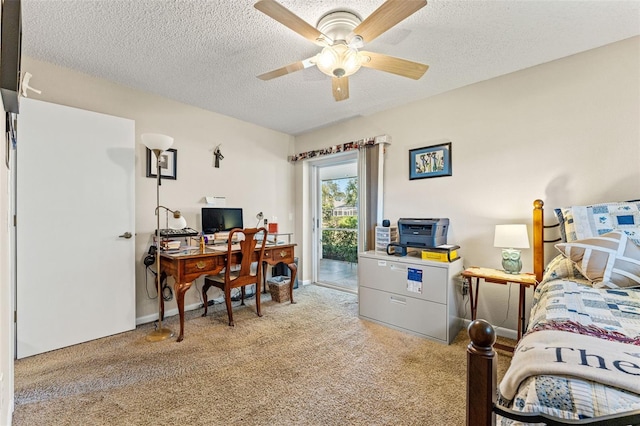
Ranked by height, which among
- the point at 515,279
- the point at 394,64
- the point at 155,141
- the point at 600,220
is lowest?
the point at 515,279

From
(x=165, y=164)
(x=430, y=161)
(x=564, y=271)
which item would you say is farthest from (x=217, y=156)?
(x=564, y=271)

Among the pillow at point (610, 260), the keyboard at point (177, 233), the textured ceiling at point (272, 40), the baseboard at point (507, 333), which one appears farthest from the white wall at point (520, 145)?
the keyboard at point (177, 233)

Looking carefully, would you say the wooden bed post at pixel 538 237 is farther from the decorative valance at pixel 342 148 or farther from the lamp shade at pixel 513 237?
the decorative valance at pixel 342 148

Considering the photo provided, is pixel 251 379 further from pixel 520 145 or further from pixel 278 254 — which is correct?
pixel 520 145

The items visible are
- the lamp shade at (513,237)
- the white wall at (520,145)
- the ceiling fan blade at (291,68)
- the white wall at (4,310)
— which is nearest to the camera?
the white wall at (4,310)

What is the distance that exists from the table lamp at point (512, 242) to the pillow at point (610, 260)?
0.46 metres

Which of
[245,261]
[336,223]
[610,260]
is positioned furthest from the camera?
[336,223]

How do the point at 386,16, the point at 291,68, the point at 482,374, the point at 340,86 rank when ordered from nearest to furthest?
the point at 482,374
the point at 386,16
the point at 291,68
the point at 340,86

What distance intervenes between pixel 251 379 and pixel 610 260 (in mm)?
2290

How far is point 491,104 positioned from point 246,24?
2.25 m

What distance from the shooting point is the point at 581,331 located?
0.92 metres

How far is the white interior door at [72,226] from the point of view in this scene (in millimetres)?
2104

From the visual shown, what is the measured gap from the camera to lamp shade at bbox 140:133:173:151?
239 cm

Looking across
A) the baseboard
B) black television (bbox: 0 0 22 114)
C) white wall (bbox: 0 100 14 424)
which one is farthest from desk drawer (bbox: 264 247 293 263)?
black television (bbox: 0 0 22 114)
